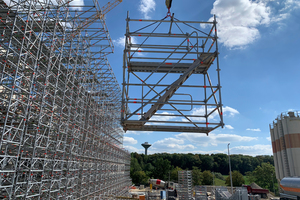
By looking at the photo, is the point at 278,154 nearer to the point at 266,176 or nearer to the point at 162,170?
the point at 266,176

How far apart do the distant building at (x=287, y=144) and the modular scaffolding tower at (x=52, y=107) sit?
2626 cm

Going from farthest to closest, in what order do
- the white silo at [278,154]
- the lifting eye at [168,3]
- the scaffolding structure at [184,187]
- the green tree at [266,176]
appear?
the green tree at [266,176] → the white silo at [278,154] → the scaffolding structure at [184,187] → the lifting eye at [168,3]

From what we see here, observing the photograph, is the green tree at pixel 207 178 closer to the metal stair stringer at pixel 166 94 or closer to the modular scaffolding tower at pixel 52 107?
the modular scaffolding tower at pixel 52 107

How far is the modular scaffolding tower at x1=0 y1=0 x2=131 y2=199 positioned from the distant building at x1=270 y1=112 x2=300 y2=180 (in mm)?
26260

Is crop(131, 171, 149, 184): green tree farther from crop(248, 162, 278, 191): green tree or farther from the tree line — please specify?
crop(248, 162, 278, 191): green tree

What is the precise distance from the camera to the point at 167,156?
99.8 meters

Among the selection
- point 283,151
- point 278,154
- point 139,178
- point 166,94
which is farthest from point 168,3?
point 139,178

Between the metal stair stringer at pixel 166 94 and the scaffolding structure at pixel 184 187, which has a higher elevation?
the metal stair stringer at pixel 166 94

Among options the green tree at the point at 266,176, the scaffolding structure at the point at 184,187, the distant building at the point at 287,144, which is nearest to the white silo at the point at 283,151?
the distant building at the point at 287,144

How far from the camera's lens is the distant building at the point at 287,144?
1138 inches

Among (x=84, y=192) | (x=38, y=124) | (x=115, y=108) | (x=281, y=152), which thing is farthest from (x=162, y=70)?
(x=281, y=152)

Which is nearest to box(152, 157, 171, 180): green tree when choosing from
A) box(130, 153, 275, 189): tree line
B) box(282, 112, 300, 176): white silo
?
box(130, 153, 275, 189): tree line

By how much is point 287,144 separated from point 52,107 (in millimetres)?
31387

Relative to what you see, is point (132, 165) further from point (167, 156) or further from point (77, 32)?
point (77, 32)
